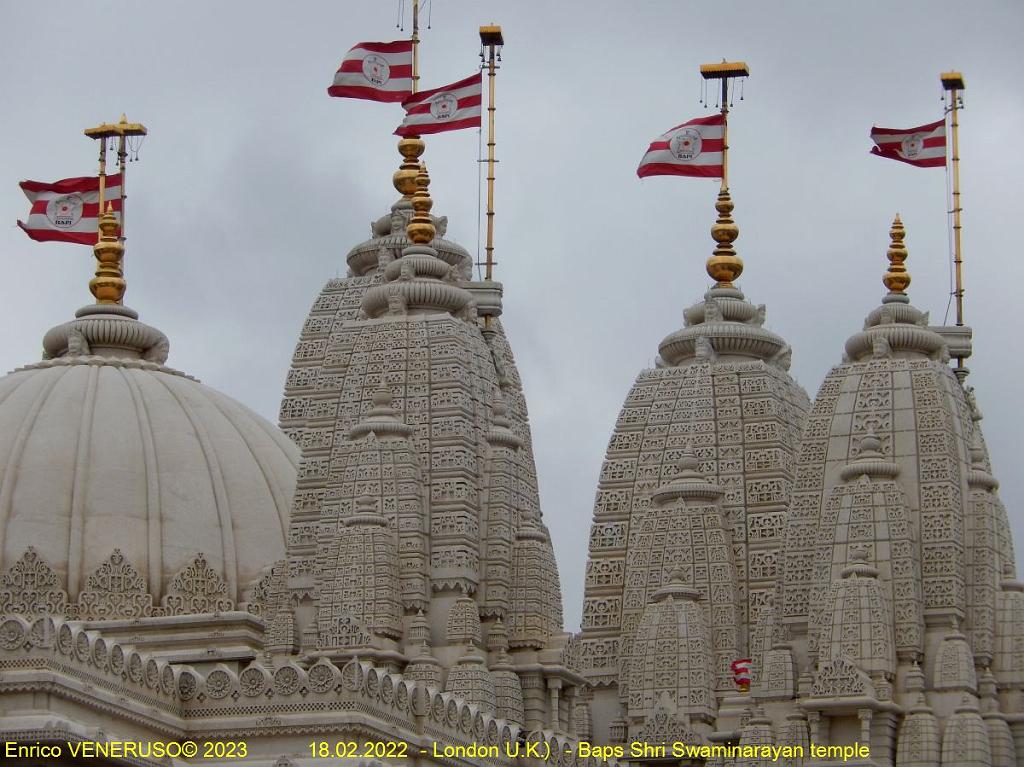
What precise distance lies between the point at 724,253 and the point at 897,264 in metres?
10.7

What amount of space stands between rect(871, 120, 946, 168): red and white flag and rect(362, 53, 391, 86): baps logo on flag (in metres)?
10.8

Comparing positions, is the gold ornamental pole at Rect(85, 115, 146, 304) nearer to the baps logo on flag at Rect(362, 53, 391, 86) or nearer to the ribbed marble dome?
the ribbed marble dome

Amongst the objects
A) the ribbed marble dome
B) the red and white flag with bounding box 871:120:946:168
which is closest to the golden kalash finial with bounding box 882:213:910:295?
the red and white flag with bounding box 871:120:946:168

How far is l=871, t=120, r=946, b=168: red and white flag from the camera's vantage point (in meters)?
70.1

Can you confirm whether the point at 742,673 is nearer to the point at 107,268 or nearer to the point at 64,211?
the point at 107,268

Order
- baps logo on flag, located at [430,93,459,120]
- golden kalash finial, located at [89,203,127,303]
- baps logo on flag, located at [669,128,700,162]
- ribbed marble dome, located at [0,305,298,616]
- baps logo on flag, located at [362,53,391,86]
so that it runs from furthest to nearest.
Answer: golden kalash finial, located at [89,203,127,303] → baps logo on flag, located at [669,128,700,162] → baps logo on flag, located at [362,53,391,86] → baps logo on flag, located at [430,93,459,120] → ribbed marble dome, located at [0,305,298,616]

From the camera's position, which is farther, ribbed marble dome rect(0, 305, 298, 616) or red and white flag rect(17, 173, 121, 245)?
red and white flag rect(17, 173, 121, 245)

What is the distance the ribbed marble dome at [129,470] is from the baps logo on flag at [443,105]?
864 centimetres

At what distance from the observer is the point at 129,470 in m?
68.7

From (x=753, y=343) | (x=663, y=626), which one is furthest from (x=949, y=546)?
(x=753, y=343)

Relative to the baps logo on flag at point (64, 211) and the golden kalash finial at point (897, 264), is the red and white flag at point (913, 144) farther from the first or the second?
the baps logo on flag at point (64, 211)

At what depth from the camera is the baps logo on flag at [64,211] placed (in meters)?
74.3

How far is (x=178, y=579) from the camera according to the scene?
6712 cm

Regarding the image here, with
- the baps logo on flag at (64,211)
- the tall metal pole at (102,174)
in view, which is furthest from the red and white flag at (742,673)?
the baps logo on flag at (64,211)
